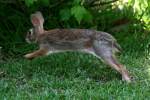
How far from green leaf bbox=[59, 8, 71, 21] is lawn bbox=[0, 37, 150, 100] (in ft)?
1.68

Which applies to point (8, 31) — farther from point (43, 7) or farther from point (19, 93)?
point (19, 93)

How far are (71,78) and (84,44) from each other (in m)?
0.46

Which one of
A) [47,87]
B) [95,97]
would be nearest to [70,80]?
[47,87]

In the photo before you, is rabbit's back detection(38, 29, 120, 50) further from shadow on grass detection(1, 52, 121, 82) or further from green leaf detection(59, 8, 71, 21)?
green leaf detection(59, 8, 71, 21)

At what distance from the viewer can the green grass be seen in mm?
6175

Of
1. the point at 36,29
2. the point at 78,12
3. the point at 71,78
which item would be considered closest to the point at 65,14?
the point at 78,12

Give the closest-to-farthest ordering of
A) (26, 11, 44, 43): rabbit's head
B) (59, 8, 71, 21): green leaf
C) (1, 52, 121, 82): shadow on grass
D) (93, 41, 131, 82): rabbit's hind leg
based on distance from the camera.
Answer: (93, 41, 131, 82): rabbit's hind leg → (1, 52, 121, 82): shadow on grass → (26, 11, 44, 43): rabbit's head → (59, 8, 71, 21): green leaf

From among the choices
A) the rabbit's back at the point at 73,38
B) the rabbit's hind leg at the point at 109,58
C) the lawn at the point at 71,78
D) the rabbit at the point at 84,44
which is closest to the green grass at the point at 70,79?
the lawn at the point at 71,78

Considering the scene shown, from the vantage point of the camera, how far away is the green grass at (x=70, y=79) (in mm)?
6175

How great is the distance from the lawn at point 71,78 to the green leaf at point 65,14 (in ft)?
1.68

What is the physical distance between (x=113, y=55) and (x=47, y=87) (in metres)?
0.99

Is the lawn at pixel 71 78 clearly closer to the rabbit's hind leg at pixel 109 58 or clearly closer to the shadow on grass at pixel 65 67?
the shadow on grass at pixel 65 67

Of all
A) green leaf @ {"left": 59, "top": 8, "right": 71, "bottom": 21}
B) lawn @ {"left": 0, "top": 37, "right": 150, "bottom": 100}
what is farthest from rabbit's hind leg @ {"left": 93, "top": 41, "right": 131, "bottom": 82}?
green leaf @ {"left": 59, "top": 8, "right": 71, "bottom": 21}

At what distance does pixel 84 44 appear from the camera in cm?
691
